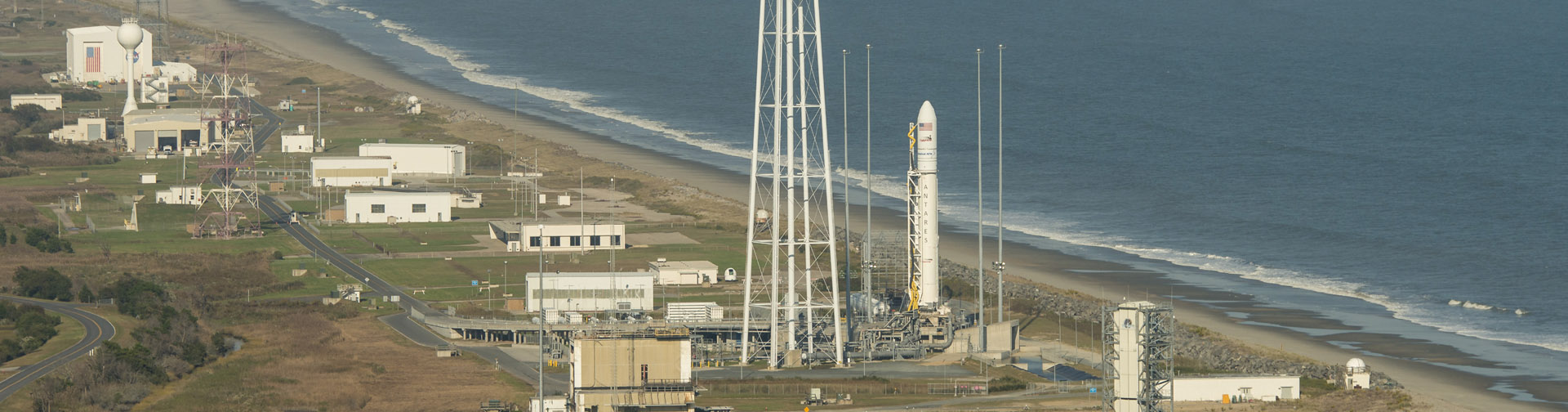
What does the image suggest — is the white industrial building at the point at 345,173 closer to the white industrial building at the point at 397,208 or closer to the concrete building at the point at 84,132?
the white industrial building at the point at 397,208

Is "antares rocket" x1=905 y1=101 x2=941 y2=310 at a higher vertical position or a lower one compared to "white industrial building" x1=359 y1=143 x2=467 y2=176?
lower

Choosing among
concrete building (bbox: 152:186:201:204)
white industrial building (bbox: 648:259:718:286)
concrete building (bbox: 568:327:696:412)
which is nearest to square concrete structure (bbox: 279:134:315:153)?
concrete building (bbox: 152:186:201:204)

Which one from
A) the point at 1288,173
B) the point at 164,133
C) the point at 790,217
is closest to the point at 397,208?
the point at 164,133

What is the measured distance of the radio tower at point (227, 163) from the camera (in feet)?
365

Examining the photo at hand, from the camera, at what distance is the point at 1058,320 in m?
85.8

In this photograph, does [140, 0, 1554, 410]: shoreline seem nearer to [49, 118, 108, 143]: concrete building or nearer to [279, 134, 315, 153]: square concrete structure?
[279, 134, 315, 153]: square concrete structure

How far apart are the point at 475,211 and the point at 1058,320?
47.9 m

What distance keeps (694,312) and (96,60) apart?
5148 inches

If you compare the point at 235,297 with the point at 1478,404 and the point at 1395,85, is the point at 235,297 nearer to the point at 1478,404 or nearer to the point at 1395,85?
the point at 1478,404

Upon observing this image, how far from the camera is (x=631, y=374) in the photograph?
5525cm

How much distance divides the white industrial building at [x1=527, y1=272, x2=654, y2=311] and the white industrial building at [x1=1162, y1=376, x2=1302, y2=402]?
26.8m

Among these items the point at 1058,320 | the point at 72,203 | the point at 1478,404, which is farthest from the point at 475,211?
the point at 1478,404

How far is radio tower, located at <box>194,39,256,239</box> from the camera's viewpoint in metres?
111

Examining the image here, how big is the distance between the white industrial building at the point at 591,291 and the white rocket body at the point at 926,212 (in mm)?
14443
